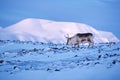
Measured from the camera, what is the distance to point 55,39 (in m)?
173

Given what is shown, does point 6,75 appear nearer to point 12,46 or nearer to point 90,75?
point 90,75

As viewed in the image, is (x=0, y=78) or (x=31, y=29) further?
(x=31, y=29)

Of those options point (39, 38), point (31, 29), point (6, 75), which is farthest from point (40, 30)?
point (6, 75)

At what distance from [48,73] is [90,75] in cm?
228

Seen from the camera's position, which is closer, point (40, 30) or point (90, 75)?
point (90, 75)

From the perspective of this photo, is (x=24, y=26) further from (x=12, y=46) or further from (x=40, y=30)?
(x=12, y=46)

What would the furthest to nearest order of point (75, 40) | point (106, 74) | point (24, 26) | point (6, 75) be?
point (24, 26)
point (75, 40)
point (6, 75)
point (106, 74)

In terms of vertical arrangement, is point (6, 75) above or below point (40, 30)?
below

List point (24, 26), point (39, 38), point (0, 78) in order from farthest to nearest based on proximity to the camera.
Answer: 1. point (24, 26)
2. point (39, 38)
3. point (0, 78)

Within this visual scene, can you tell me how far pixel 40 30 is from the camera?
194m

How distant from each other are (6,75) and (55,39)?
161 meters

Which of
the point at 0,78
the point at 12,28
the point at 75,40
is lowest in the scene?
the point at 0,78

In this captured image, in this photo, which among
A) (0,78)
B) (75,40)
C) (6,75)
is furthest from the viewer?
(75,40)

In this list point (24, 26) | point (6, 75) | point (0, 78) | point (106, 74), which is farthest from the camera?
point (24, 26)
